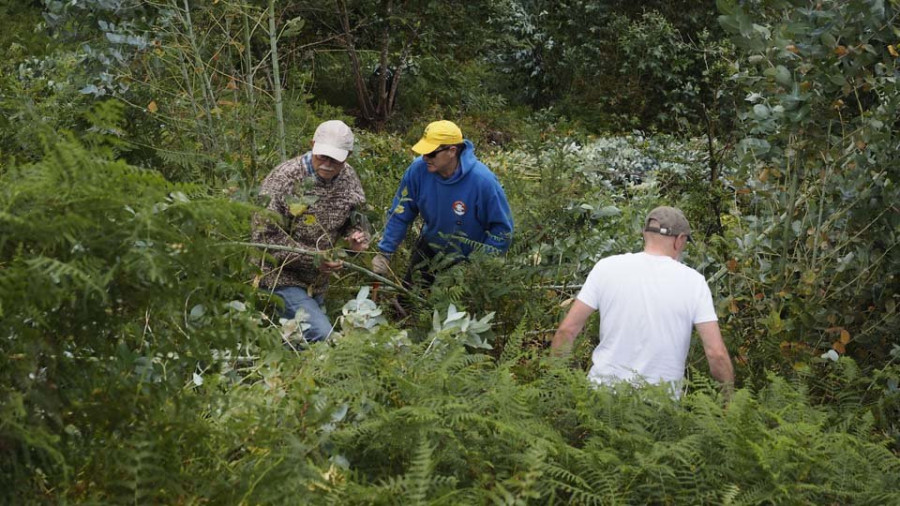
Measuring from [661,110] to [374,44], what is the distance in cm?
470

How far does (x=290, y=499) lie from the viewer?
296 centimetres

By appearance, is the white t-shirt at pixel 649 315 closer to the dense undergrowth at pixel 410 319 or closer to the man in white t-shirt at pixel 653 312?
the man in white t-shirt at pixel 653 312

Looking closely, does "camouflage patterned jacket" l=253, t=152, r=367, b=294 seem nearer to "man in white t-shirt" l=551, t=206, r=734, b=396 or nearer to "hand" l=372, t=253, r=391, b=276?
"hand" l=372, t=253, r=391, b=276

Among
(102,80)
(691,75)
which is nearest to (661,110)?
(691,75)

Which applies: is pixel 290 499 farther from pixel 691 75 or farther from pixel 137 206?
pixel 691 75

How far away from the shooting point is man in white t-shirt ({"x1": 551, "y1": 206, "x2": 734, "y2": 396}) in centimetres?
473

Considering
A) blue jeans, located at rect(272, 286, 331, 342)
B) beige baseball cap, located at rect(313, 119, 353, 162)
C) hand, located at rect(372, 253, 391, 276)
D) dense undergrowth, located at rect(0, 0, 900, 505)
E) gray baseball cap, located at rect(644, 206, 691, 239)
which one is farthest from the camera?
hand, located at rect(372, 253, 391, 276)

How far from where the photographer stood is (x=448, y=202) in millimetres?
6398

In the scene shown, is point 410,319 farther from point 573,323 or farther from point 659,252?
point 659,252

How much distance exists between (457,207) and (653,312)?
193cm

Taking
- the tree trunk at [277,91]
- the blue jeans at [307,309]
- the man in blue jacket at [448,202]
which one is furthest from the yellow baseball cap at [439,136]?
the tree trunk at [277,91]

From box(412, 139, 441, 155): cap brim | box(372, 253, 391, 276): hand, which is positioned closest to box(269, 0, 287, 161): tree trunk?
box(372, 253, 391, 276): hand

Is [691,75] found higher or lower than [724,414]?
lower

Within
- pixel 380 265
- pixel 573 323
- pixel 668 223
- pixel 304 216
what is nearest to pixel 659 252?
pixel 668 223
